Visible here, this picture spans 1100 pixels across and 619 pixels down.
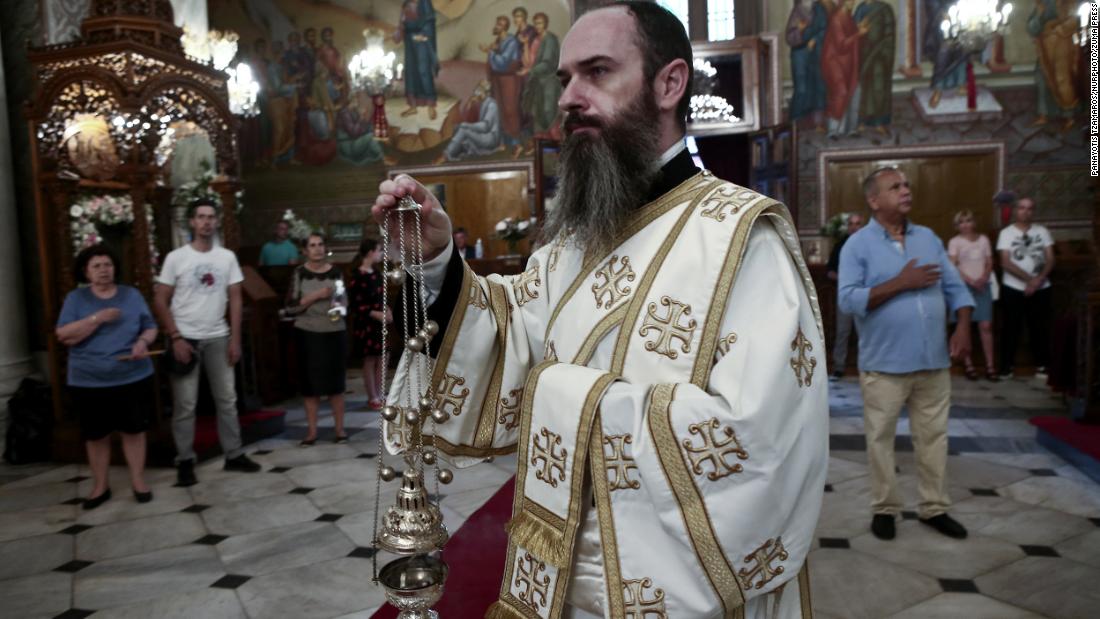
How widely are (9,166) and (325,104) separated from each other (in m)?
8.37

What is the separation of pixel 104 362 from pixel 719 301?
453cm

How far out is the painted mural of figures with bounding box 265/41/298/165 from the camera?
1463cm

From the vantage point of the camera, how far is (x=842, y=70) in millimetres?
12727

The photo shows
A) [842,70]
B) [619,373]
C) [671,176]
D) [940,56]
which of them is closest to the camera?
[619,373]

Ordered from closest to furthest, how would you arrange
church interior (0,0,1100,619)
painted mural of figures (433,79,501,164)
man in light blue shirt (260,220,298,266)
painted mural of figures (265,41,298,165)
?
church interior (0,0,1100,619) < man in light blue shirt (260,220,298,266) < painted mural of figures (433,79,501,164) < painted mural of figures (265,41,298,165)

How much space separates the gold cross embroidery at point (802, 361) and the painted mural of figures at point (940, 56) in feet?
42.0

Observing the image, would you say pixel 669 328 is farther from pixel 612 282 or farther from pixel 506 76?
pixel 506 76

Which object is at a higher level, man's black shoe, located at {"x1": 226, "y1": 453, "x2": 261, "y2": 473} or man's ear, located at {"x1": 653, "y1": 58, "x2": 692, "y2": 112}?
man's ear, located at {"x1": 653, "y1": 58, "x2": 692, "y2": 112}

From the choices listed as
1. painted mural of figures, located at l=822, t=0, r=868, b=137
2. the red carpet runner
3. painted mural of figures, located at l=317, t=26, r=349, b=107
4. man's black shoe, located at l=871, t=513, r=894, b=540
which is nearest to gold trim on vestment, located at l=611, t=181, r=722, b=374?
the red carpet runner

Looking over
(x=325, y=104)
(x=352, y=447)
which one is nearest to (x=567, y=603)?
(x=352, y=447)

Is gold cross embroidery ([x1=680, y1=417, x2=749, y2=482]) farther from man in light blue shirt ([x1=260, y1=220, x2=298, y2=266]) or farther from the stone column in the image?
man in light blue shirt ([x1=260, y1=220, x2=298, y2=266])

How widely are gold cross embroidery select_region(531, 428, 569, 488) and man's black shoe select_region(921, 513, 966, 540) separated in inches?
130

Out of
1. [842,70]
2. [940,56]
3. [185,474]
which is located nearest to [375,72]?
[842,70]

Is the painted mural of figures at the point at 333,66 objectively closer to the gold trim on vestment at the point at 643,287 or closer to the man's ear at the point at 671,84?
the man's ear at the point at 671,84
